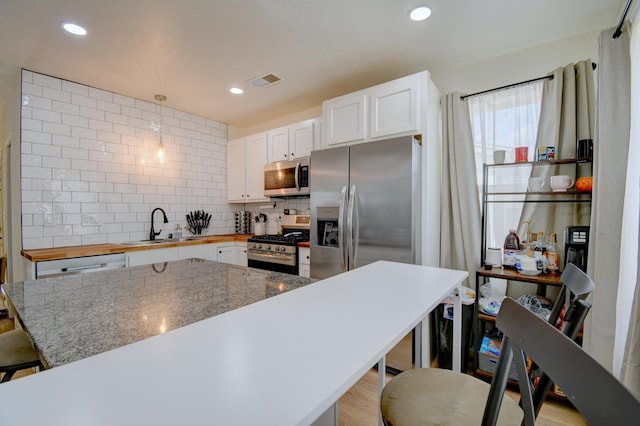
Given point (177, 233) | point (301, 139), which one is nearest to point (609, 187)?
point (301, 139)

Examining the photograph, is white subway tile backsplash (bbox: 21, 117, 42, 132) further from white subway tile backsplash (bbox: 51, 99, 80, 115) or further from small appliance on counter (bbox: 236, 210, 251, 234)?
small appliance on counter (bbox: 236, 210, 251, 234)

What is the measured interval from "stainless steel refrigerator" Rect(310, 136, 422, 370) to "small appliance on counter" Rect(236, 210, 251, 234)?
189cm

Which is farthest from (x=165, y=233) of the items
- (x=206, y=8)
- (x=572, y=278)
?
(x=572, y=278)

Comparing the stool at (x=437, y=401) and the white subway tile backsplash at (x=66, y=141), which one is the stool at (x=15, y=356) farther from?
the white subway tile backsplash at (x=66, y=141)

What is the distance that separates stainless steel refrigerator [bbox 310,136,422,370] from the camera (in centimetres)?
221

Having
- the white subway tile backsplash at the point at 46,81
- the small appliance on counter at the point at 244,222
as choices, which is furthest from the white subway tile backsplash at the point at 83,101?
the small appliance on counter at the point at 244,222

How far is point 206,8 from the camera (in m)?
1.86

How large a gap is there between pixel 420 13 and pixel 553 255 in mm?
1928

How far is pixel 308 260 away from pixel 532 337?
2.52 meters

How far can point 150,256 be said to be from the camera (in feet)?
9.59

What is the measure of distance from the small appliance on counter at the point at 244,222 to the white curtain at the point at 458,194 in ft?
9.43

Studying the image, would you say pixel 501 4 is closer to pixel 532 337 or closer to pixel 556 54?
pixel 556 54

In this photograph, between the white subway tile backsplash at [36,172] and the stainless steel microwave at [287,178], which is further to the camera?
the stainless steel microwave at [287,178]

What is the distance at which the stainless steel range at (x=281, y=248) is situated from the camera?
3068 millimetres
